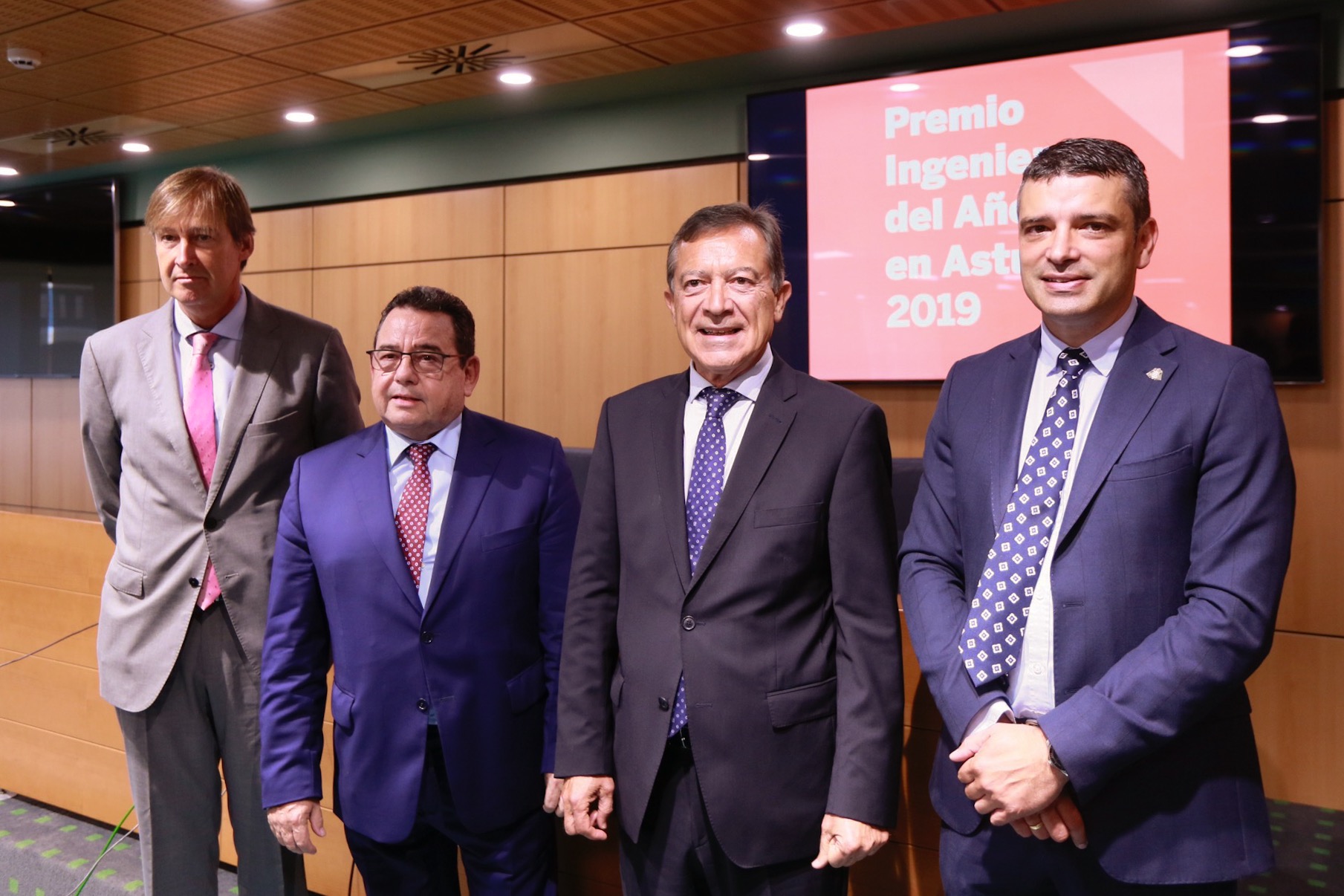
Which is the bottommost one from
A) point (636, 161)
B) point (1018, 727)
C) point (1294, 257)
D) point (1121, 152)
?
point (1018, 727)

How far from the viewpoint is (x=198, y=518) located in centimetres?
213

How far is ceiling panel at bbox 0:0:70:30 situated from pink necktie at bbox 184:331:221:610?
2694 millimetres

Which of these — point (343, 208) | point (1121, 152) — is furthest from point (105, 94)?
point (1121, 152)

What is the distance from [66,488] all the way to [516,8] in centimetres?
590

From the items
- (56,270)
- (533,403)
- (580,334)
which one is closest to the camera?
(580,334)

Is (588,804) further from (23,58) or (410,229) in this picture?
(410,229)

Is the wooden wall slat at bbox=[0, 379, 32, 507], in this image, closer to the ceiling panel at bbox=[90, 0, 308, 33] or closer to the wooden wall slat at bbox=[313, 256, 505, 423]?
the wooden wall slat at bbox=[313, 256, 505, 423]

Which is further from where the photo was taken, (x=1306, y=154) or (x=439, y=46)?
(x=439, y=46)

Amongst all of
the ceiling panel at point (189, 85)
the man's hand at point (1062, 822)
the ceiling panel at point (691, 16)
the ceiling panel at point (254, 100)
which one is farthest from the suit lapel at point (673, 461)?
the ceiling panel at point (254, 100)

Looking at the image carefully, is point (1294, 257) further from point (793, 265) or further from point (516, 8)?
point (516, 8)

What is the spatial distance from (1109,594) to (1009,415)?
292mm

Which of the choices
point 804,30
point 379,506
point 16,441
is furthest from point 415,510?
point 16,441

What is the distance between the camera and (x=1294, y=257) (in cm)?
396

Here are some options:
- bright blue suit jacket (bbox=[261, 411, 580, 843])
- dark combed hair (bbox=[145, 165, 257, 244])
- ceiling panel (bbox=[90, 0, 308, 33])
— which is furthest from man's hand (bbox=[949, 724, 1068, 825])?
ceiling panel (bbox=[90, 0, 308, 33])
